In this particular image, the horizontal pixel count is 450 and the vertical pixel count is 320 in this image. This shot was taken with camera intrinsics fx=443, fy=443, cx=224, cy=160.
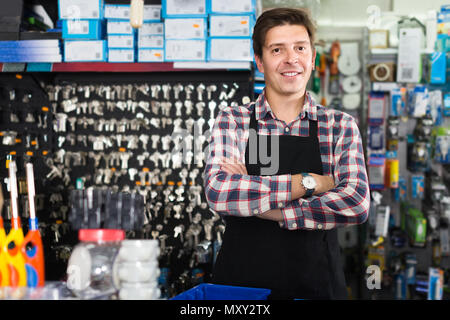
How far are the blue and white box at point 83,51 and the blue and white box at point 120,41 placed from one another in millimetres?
53

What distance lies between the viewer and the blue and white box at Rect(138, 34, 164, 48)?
10.3 feet

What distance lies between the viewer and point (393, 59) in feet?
14.6

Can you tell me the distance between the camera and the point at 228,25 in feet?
9.98

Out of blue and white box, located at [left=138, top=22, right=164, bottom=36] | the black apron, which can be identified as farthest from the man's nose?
blue and white box, located at [left=138, top=22, right=164, bottom=36]

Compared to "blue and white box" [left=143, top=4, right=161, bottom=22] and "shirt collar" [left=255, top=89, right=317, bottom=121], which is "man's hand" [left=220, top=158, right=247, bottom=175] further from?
"blue and white box" [left=143, top=4, right=161, bottom=22]

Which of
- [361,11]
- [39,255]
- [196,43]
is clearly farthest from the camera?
[361,11]

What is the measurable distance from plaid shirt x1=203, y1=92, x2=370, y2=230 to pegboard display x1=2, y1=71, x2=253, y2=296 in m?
1.44

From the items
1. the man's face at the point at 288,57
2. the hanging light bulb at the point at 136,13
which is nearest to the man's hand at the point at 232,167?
the man's face at the point at 288,57

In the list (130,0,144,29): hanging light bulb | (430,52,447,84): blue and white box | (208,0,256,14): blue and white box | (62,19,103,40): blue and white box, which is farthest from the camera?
(430,52,447,84): blue and white box

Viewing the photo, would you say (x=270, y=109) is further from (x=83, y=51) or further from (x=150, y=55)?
(x=83, y=51)

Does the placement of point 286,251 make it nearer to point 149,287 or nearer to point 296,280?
point 296,280

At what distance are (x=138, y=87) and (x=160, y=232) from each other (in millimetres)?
1116

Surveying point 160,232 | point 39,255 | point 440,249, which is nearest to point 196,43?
point 160,232

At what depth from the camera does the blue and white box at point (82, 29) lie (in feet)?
10.2
